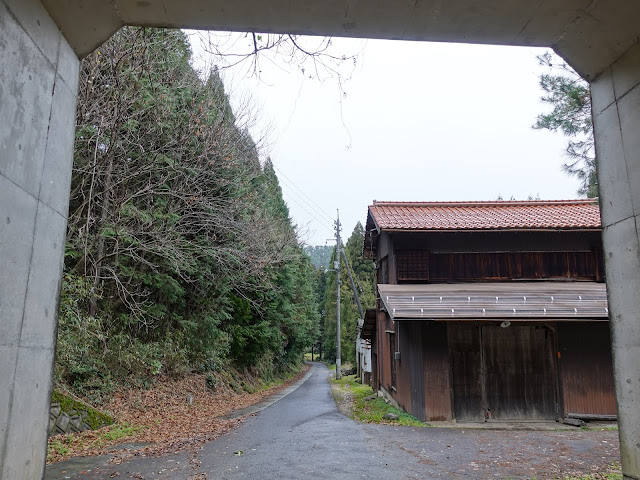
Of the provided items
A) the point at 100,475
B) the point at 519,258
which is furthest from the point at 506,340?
the point at 100,475

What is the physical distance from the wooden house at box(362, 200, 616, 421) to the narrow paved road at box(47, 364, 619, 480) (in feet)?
5.26

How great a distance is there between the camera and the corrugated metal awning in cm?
1105

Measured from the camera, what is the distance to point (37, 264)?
109 inches

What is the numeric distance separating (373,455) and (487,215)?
9515 millimetres

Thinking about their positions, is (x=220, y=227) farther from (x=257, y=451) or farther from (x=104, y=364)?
(x=257, y=451)

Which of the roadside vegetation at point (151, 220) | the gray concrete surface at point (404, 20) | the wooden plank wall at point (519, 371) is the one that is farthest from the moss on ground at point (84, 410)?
the wooden plank wall at point (519, 371)

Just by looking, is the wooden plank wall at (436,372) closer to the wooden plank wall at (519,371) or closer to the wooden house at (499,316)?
the wooden house at (499,316)

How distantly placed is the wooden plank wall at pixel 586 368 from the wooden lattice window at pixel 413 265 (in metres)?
3.86

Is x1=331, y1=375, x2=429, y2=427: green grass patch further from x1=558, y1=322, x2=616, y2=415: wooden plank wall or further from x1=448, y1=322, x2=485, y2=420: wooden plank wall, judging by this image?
x1=558, y1=322, x2=616, y2=415: wooden plank wall

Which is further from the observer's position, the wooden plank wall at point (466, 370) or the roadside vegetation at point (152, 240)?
the wooden plank wall at point (466, 370)

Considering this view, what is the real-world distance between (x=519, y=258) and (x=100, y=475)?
38.5 ft

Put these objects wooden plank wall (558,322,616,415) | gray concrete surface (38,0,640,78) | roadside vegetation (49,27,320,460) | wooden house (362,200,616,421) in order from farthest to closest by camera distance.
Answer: wooden plank wall (558,322,616,415), wooden house (362,200,616,421), roadside vegetation (49,27,320,460), gray concrete surface (38,0,640,78)

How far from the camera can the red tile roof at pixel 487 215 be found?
42.9ft

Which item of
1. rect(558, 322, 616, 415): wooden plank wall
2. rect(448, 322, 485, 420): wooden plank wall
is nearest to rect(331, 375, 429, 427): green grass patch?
rect(448, 322, 485, 420): wooden plank wall
